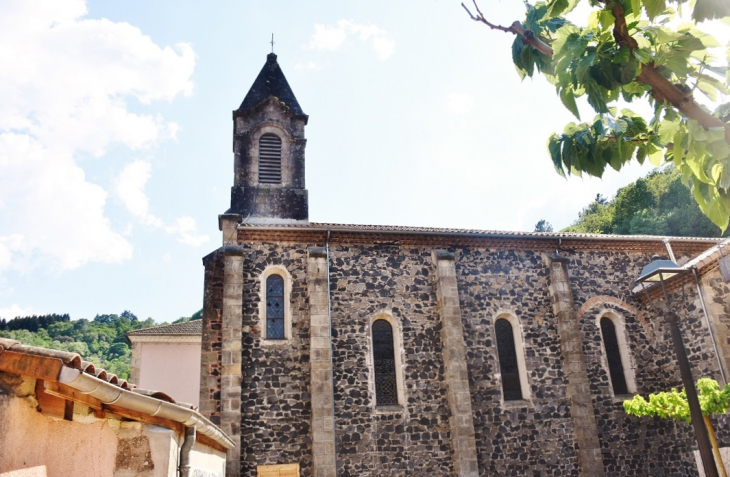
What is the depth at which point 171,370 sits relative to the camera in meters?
19.0

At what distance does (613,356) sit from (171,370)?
47.0 feet

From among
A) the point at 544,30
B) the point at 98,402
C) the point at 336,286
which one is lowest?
the point at 98,402

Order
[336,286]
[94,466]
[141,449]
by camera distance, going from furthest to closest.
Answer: [336,286] < [141,449] < [94,466]

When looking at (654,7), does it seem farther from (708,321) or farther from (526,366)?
(708,321)

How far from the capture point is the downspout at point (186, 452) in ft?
19.7

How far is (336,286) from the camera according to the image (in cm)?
1487

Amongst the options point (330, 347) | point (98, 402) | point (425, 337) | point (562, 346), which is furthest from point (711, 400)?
point (98, 402)

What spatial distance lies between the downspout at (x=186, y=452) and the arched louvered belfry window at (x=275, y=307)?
784 centimetres

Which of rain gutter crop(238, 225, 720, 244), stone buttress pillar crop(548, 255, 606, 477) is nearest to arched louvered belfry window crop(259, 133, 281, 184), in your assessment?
rain gutter crop(238, 225, 720, 244)

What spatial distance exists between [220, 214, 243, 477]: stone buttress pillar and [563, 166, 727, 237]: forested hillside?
990 inches

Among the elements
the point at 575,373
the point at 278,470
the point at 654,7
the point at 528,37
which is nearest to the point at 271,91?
the point at 278,470

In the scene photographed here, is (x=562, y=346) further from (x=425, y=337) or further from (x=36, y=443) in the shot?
(x=36, y=443)

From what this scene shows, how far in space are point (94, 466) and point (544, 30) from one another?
17.0 feet

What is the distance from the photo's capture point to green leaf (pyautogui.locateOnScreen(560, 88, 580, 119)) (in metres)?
2.88
